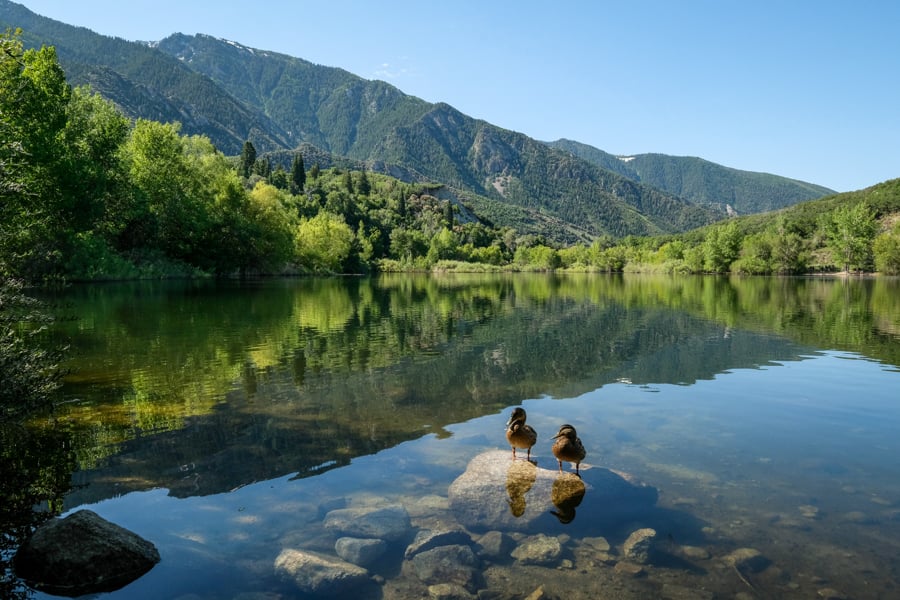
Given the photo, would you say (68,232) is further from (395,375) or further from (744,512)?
(744,512)

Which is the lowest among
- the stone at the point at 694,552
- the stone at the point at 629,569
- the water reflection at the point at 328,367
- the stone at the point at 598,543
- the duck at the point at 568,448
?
the water reflection at the point at 328,367

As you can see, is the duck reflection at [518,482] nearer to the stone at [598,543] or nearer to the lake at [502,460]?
the lake at [502,460]

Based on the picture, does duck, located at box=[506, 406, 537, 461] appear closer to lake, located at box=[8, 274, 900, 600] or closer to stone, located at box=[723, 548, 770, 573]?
lake, located at box=[8, 274, 900, 600]

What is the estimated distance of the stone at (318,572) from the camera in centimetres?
669

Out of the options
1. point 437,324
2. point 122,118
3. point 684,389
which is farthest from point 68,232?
point 684,389

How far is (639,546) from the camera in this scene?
7.70 meters

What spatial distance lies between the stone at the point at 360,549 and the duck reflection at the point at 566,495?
2.85 meters

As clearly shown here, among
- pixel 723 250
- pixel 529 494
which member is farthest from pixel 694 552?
pixel 723 250

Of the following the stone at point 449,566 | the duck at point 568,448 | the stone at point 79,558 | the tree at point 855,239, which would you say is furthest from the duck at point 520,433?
the tree at point 855,239

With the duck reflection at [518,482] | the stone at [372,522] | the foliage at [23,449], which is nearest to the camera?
the stone at [372,522]

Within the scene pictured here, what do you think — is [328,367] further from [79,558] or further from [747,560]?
[747,560]

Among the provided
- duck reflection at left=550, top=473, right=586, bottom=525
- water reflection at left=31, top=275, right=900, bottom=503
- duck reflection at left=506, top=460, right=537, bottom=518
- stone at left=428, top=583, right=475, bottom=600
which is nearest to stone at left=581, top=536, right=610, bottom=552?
duck reflection at left=550, top=473, right=586, bottom=525

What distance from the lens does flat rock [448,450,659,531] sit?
8695 millimetres

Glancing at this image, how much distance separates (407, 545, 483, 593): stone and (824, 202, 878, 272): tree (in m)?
174
